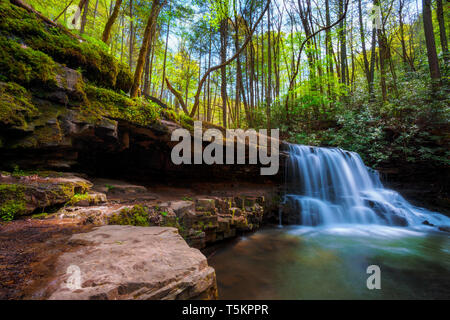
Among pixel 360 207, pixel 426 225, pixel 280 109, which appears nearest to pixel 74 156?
pixel 360 207

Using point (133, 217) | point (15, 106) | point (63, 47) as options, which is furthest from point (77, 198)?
point (63, 47)

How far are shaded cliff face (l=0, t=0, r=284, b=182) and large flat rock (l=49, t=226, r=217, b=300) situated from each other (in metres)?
2.33

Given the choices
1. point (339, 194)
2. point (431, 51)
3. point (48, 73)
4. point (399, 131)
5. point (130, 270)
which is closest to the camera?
point (130, 270)

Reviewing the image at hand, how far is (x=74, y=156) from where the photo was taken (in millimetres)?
3961

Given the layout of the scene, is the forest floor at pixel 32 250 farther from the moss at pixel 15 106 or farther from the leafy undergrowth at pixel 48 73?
the leafy undergrowth at pixel 48 73

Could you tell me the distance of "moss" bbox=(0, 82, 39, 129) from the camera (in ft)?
9.01

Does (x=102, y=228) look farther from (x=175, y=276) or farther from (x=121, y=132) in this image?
→ (x=121, y=132)

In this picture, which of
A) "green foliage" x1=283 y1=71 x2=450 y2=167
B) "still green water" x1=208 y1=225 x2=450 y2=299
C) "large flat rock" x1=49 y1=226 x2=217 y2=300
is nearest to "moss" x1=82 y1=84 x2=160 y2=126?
"large flat rock" x1=49 y1=226 x2=217 y2=300

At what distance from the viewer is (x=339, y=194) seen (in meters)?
8.29

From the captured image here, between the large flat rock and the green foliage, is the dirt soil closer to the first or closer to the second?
the large flat rock

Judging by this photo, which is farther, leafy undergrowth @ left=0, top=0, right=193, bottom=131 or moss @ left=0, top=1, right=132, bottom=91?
moss @ left=0, top=1, right=132, bottom=91

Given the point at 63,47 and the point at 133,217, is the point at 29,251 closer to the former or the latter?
the point at 133,217

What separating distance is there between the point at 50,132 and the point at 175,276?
11.7 ft

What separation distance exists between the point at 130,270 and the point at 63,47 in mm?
4986
